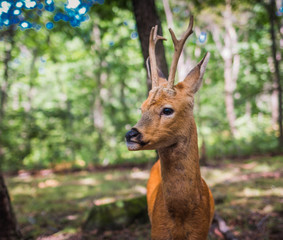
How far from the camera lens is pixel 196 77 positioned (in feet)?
6.41

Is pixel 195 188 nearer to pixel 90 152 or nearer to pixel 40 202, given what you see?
pixel 40 202

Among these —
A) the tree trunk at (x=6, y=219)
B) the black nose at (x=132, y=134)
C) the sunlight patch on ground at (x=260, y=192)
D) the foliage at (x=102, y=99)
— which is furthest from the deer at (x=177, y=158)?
the foliage at (x=102, y=99)

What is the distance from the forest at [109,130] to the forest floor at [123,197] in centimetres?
3

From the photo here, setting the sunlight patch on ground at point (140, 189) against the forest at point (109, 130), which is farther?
the sunlight patch on ground at point (140, 189)

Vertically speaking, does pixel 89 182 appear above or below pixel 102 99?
below

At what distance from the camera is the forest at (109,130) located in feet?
11.5

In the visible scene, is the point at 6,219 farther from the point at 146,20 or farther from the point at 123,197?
the point at 146,20

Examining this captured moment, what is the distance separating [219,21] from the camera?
10648 millimetres

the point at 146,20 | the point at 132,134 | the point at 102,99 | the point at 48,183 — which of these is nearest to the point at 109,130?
the point at 102,99

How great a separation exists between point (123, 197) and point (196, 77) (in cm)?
422

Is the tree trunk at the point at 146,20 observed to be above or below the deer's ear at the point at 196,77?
above

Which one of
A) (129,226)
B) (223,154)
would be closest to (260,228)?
(129,226)

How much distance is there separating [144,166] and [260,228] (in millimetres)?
6655

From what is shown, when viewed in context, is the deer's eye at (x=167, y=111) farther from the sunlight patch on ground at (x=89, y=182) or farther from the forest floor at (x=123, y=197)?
the sunlight patch on ground at (x=89, y=182)
